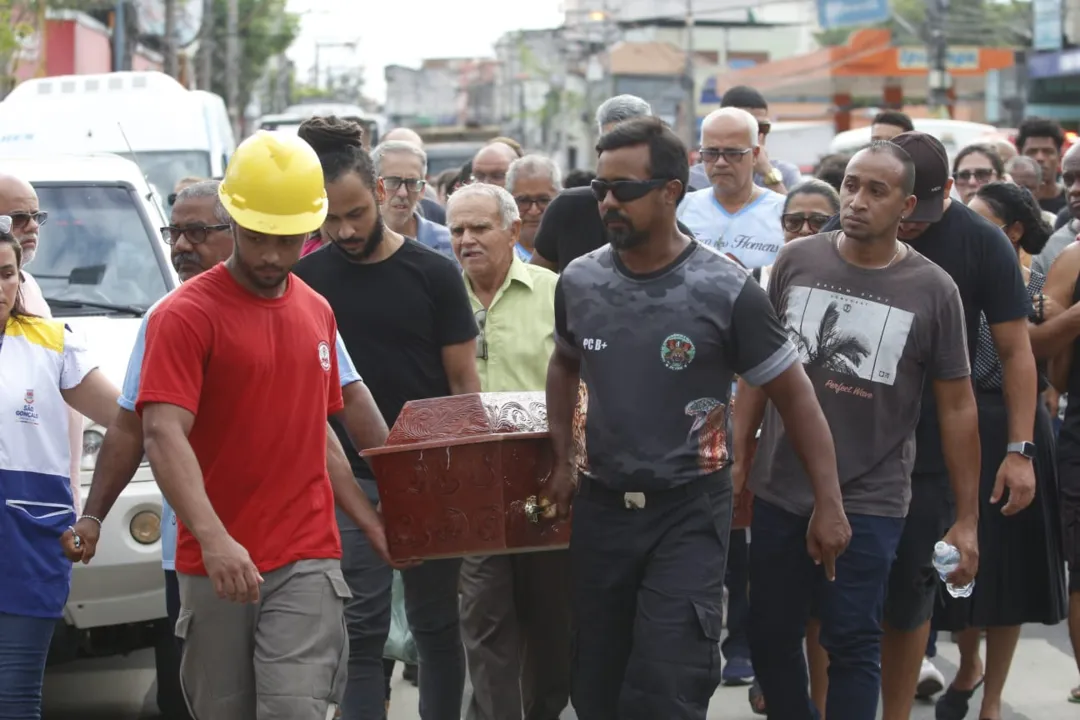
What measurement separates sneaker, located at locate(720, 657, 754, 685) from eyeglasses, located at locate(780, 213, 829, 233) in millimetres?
2002

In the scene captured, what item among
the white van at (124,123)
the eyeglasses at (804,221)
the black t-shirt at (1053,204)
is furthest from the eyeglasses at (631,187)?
the white van at (124,123)

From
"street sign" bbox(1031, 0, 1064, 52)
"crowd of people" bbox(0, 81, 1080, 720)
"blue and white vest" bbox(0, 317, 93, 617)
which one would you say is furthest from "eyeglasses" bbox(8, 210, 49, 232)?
"street sign" bbox(1031, 0, 1064, 52)

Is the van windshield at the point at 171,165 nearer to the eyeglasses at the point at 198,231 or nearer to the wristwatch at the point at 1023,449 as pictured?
the eyeglasses at the point at 198,231

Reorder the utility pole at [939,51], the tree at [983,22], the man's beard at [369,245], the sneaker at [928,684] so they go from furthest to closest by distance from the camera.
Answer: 1. the tree at [983,22]
2. the utility pole at [939,51]
3. the sneaker at [928,684]
4. the man's beard at [369,245]

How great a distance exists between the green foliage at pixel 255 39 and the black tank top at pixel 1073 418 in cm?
5842

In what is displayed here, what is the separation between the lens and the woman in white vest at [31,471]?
5.12m

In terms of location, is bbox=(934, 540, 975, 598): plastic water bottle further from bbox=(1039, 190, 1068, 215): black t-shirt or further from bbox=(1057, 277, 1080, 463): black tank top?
bbox=(1039, 190, 1068, 215): black t-shirt

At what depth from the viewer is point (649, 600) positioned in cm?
508

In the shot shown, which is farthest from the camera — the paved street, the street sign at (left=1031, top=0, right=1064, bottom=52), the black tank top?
the street sign at (left=1031, top=0, right=1064, bottom=52)

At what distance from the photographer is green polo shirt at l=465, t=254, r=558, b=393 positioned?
255 inches

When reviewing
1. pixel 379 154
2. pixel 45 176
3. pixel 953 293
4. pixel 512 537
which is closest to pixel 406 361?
pixel 512 537

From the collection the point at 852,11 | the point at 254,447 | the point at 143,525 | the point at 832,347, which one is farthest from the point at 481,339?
the point at 852,11

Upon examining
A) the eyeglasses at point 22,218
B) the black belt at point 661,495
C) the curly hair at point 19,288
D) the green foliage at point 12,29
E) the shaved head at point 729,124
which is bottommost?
the black belt at point 661,495

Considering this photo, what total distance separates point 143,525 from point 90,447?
15.0 inches
